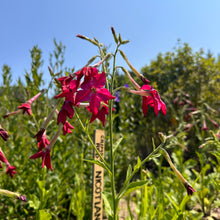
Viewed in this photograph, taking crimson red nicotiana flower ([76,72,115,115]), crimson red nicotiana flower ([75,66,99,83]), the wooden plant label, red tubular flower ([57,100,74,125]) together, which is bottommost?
the wooden plant label

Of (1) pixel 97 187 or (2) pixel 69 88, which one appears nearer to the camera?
(2) pixel 69 88

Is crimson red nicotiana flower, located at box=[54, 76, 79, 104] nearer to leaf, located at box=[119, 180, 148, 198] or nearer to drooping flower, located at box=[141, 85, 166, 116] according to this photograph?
drooping flower, located at box=[141, 85, 166, 116]

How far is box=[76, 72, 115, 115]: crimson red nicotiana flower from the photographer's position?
2.39 feet

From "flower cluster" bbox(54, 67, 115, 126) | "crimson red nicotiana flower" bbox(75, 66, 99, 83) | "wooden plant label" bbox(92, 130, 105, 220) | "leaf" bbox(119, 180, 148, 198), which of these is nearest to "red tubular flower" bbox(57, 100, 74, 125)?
"flower cluster" bbox(54, 67, 115, 126)

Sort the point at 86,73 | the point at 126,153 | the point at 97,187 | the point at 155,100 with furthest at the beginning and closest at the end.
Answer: the point at 126,153 < the point at 97,187 < the point at 155,100 < the point at 86,73

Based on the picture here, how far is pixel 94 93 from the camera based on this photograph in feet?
2.41

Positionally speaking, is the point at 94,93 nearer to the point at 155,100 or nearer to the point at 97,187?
the point at 155,100

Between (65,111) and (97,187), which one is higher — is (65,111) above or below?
above

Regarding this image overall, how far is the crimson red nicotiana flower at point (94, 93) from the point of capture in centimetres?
73

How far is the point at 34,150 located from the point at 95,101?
1.38 metres

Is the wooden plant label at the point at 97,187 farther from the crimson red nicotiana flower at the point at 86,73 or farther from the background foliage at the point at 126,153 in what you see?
the crimson red nicotiana flower at the point at 86,73

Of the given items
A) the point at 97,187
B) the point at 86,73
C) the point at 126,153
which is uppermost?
the point at 86,73

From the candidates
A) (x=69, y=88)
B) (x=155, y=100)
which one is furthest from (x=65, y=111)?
(x=155, y=100)

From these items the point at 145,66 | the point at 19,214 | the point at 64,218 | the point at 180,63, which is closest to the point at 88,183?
the point at 64,218
